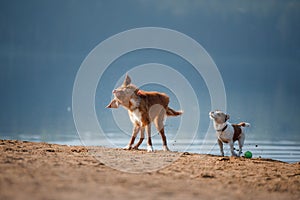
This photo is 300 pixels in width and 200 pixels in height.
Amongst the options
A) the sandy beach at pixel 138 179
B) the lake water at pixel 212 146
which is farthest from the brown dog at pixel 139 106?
the sandy beach at pixel 138 179

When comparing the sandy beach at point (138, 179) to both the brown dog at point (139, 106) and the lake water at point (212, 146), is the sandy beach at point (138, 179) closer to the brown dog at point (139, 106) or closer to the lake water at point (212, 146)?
the brown dog at point (139, 106)

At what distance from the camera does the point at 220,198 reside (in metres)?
5.25

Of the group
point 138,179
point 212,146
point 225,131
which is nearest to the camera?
point 138,179

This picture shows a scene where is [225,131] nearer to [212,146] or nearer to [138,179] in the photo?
[212,146]

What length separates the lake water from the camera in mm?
11445

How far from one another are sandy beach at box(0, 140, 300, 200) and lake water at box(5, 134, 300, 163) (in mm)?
3003

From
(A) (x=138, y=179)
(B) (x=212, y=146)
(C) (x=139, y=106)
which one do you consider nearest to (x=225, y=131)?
(C) (x=139, y=106)

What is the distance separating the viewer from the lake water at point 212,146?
37.6 feet

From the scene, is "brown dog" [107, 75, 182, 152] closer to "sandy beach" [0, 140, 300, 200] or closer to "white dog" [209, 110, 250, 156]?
"white dog" [209, 110, 250, 156]

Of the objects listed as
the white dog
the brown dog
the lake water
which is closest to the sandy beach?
the white dog

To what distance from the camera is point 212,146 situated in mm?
12469

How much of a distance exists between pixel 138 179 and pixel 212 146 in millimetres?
6864

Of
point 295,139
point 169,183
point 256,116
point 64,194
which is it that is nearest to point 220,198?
point 169,183

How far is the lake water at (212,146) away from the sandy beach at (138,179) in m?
3.00
